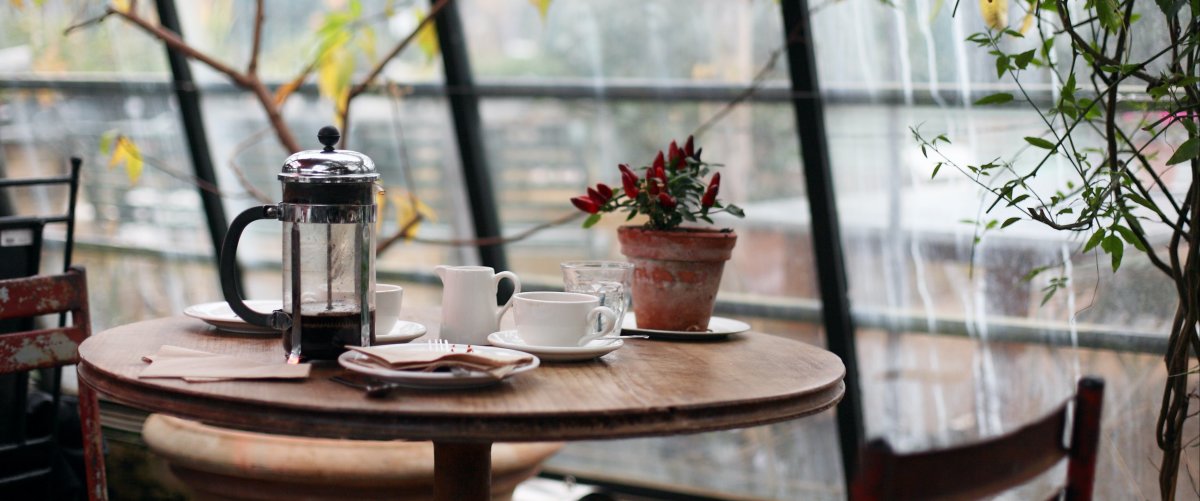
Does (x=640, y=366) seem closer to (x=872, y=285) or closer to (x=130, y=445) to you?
(x=872, y=285)

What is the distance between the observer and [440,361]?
4.13ft

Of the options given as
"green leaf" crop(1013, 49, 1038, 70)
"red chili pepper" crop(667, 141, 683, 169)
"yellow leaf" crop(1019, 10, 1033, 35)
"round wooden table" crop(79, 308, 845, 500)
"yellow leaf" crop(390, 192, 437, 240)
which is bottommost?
"round wooden table" crop(79, 308, 845, 500)

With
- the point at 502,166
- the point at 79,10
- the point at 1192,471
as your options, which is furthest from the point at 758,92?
the point at 79,10

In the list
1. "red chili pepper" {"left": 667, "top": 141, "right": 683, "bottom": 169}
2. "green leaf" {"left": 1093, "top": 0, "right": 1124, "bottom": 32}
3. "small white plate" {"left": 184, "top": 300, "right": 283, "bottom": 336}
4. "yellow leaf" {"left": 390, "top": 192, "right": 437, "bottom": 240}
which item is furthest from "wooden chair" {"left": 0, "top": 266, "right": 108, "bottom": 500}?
"green leaf" {"left": 1093, "top": 0, "right": 1124, "bottom": 32}

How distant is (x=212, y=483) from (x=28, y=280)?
761 millimetres

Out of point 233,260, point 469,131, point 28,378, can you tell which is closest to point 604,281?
point 233,260

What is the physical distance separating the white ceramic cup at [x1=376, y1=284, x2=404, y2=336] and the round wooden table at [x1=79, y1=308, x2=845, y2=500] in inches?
5.5

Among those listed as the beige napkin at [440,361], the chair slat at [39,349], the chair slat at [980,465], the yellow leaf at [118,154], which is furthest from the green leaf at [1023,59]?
the yellow leaf at [118,154]

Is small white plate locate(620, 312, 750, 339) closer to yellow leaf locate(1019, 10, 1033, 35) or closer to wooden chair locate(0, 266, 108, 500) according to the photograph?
wooden chair locate(0, 266, 108, 500)

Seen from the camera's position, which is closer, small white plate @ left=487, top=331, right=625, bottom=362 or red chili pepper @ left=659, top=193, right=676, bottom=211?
small white plate @ left=487, top=331, right=625, bottom=362

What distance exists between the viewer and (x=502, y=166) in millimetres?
3268

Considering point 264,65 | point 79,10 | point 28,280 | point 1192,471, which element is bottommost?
point 1192,471

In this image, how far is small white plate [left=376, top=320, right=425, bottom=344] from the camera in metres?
1.54

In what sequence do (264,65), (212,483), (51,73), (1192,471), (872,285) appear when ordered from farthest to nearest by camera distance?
(51,73), (264,65), (872,285), (212,483), (1192,471)
